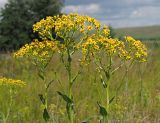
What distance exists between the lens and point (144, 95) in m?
6.69

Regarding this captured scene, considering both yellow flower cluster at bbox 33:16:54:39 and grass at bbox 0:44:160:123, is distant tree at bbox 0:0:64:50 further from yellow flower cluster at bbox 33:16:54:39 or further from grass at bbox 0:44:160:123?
yellow flower cluster at bbox 33:16:54:39

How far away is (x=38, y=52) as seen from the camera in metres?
3.59

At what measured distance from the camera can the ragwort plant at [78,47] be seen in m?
3.32

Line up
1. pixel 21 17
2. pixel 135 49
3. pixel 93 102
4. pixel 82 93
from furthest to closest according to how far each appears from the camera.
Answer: pixel 21 17 < pixel 82 93 < pixel 93 102 < pixel 135 49

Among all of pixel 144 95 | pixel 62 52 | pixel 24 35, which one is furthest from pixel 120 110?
pixel 24 35

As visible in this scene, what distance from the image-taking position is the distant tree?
31.2 m

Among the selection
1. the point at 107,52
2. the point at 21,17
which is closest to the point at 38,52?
the point at 107,52

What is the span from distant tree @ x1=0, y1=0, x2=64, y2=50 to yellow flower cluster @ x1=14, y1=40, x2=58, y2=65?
27.1 meters

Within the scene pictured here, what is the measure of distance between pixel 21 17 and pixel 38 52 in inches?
1168

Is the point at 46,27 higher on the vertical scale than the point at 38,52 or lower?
higher

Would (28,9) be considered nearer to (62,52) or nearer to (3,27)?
(3,27)

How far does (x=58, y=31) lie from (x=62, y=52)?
18 cm

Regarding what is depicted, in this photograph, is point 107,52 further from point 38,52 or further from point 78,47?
point 38,52

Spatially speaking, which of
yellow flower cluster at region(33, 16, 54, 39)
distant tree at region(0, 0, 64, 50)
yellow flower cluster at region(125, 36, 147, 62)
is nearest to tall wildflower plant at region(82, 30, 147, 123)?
yellow flower cluster at region(125, 36, 147, 62)
